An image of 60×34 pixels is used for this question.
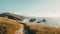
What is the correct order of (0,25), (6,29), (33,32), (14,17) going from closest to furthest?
(6,29) → (0,25) → (33,32) → (14,17)

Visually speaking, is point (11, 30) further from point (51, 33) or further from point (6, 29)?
point (51, 33)

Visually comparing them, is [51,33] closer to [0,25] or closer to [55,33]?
[55,33]

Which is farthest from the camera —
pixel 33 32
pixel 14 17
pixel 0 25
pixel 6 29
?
pixel 14 17

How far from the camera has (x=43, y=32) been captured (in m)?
28.2

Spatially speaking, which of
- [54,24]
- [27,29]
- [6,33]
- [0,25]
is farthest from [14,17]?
[6,33]

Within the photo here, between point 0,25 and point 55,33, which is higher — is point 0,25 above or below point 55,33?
above

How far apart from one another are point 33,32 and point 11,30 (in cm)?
458

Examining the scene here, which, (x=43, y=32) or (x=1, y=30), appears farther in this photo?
(x=43, y=32)

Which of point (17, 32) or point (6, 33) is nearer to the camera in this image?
point (6, 33)

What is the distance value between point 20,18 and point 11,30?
20765 millimetres

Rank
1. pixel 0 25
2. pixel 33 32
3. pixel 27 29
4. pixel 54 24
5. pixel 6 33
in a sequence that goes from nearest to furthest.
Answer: pixel 6 33, pixel 0 25, pixel 33 32, pixel 27 29, pixel 54 24

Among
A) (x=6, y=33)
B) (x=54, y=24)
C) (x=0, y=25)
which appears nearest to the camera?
(x=6, y=33)

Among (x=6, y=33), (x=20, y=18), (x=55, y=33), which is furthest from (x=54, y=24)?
(x=6, y=33)

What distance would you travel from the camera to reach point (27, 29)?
96.7 ft
